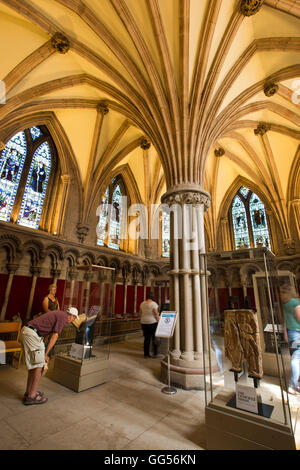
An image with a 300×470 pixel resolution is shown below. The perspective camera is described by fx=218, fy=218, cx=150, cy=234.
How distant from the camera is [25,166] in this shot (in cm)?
891

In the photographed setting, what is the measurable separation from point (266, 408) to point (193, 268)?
115 inches

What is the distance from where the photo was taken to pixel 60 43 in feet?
21.7

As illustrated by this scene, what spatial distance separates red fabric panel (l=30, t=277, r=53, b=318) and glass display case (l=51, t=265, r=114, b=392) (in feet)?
11.4

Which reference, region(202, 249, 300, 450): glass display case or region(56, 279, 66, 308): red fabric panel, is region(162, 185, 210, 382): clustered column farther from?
region(56, 279, 66, 308): red fabric panel

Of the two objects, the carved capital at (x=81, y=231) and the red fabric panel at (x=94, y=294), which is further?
the carved capital at (x=81, y=231)

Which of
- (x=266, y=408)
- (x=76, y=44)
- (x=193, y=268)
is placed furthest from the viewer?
(x=76, y=44)

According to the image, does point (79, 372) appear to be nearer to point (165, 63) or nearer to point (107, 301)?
point (107, 301)

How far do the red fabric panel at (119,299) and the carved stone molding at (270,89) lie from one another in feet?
33.3

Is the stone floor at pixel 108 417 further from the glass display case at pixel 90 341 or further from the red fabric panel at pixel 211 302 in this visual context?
the red fabric panel at pixel 211 302

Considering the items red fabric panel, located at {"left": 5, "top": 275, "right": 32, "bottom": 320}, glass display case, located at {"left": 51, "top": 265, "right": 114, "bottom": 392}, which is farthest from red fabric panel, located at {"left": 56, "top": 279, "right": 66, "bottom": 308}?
glass display case, located at {"left": 51, "top": 265, "right": 114, "bottom": 392}

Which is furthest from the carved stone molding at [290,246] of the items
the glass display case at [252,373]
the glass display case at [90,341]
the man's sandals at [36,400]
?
the man's sandals at [36,400]

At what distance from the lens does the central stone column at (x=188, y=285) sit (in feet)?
13.8
